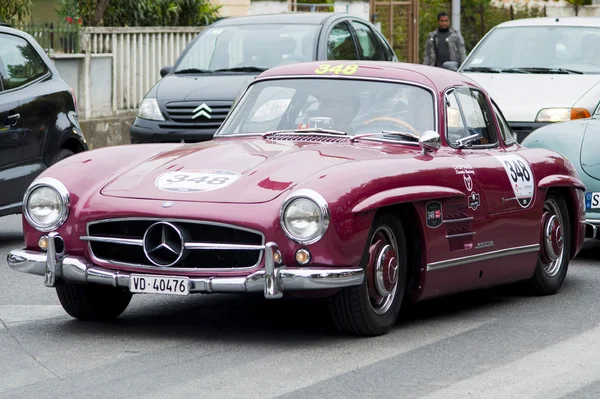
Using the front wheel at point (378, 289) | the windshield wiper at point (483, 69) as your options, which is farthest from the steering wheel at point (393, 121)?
the windshield wiper at point (483, 69)

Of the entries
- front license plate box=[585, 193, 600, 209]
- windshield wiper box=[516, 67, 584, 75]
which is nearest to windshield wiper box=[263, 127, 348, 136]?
front license plate box=[585, 193, 600, 209]

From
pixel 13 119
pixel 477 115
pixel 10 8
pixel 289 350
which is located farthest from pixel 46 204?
pixel 10 8

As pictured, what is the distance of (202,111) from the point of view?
14.0 m

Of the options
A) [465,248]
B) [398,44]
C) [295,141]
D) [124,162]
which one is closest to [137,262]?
[124,162]

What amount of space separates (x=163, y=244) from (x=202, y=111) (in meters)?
7.08

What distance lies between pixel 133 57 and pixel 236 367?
14.7 meters

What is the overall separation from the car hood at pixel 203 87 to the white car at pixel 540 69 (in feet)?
8.86

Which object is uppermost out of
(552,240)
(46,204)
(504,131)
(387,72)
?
(387,72)

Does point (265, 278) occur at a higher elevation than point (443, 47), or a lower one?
lower

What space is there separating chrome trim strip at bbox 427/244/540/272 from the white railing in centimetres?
1181

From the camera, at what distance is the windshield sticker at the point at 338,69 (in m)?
8.69

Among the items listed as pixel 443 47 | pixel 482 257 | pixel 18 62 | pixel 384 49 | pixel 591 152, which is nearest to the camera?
pixel 482 257

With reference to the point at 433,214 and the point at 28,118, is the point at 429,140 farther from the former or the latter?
the point at 28,118

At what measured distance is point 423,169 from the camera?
770 cm
